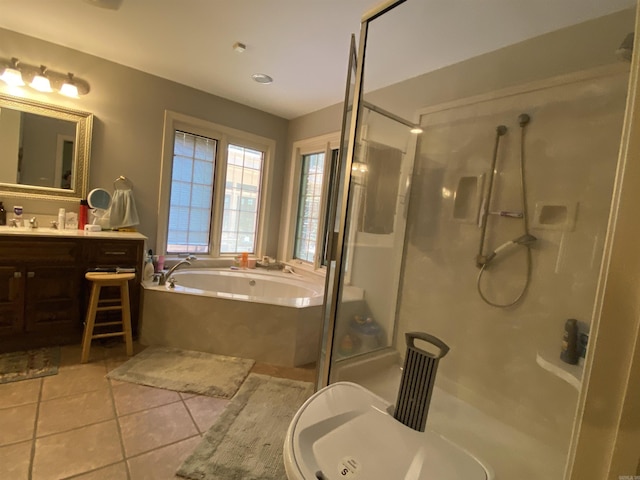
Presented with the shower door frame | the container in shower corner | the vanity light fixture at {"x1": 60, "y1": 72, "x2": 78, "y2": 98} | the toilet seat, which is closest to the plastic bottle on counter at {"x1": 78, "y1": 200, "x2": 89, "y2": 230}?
the vanity light fixture at {"x1": 60, "y1": 72, "x2": 78, "y2": 98}

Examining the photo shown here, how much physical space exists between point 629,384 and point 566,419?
1487mm

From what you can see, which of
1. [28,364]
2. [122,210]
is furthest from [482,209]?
[28,364]

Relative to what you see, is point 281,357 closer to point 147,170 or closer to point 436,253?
point 436,253

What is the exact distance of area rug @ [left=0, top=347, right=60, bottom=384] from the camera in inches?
76.4

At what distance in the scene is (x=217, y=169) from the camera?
3414 mm

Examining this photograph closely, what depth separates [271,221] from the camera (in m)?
3.84

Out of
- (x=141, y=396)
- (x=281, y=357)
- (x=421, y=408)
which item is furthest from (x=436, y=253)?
(x=141, y=396)

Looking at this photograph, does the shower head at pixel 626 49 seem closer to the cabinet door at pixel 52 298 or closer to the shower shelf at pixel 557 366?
the shower shelf at pixel 557 366

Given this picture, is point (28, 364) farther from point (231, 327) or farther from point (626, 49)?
point (626, 49)

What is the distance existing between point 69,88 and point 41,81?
0.17 meters

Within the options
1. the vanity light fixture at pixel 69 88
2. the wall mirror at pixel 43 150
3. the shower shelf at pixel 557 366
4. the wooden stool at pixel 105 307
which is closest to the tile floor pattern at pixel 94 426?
the wooden stool at pixel 105 307

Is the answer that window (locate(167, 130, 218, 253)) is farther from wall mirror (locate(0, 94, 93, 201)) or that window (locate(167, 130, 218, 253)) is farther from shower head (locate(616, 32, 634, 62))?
shower head (locate(616, 32, 634, 62))

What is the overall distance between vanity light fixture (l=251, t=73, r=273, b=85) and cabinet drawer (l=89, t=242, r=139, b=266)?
70.8 inches

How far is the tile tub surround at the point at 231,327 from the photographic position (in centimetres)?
242
